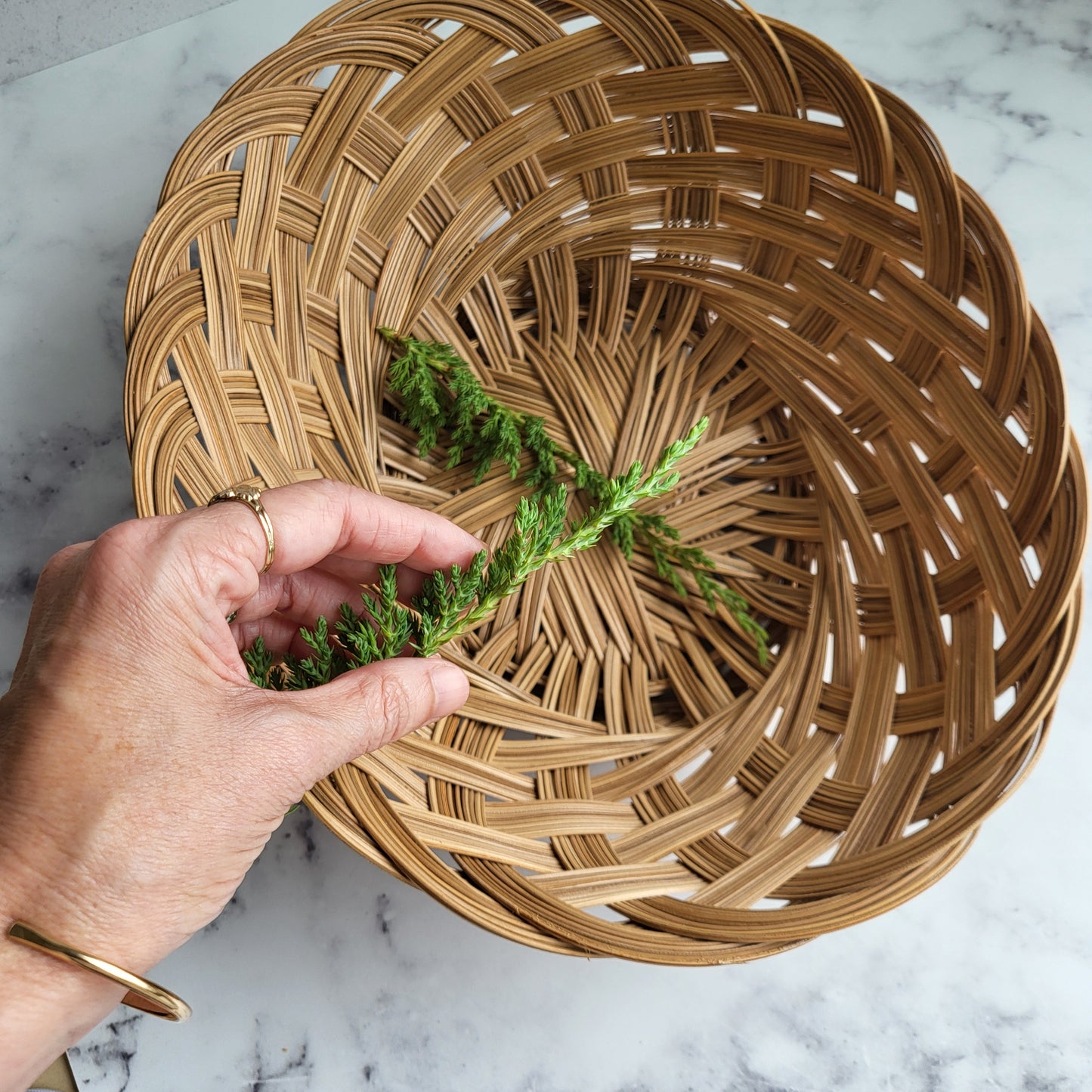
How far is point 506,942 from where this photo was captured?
80cm

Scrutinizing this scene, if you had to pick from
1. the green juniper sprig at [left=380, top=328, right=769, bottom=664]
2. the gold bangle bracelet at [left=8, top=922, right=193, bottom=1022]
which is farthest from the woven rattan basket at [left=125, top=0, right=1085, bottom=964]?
the gold bangle bracelet at [left=8, top=922, right=193, bottom=1022]

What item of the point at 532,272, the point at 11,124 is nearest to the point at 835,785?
the point at 532,272

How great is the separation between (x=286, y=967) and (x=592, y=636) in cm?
39

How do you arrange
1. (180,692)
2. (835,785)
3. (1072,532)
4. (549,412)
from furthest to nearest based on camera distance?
(549,412) < (835,785) < (1072,532) < (180,692)

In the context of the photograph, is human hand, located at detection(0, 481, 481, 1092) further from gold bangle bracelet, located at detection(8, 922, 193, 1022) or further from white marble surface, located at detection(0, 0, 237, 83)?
white marble surface, located at detection(0, 0, 237, 83)

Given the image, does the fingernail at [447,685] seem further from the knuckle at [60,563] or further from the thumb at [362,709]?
the knuckle at [60,563]

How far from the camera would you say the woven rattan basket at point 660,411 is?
70 cm

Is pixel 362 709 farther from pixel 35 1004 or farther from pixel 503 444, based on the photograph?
pixel 503 444

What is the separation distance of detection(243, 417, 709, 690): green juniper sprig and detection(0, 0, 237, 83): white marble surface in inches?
28.0

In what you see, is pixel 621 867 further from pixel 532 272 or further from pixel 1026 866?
pixel 532 272

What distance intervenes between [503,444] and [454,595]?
1.07 ft

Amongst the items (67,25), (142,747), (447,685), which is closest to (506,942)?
(447,685)

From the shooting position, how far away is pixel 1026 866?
86 centimetres

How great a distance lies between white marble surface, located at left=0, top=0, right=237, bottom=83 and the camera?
90 cm
